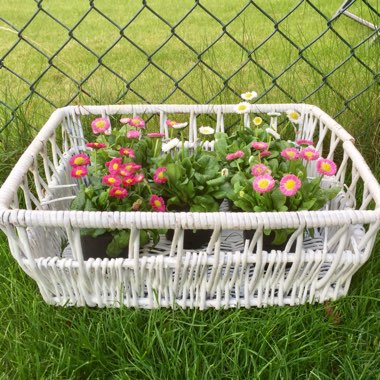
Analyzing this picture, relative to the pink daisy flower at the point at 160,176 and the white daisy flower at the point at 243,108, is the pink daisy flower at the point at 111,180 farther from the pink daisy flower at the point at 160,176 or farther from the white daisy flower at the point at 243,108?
the white daisy flower at the point at 243,108

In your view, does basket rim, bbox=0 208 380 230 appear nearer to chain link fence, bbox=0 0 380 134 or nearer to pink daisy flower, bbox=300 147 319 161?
pink daisy flower, bbox=300 147 319 161

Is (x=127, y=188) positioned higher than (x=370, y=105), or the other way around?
(x=370, y=105)

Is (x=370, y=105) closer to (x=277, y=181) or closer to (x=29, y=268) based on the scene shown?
(x=277, y=181)

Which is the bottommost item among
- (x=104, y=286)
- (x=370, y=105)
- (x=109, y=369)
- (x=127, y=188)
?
(x=109, y=369)

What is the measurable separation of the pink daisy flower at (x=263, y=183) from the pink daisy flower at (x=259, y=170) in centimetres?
4

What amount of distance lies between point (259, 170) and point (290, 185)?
88 mm

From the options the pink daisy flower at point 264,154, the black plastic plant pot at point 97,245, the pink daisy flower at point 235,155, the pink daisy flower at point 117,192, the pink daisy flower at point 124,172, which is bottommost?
the black plastic plant pot at point 97,245

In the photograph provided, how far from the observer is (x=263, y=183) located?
0.98 metres

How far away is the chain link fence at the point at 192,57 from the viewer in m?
1.46

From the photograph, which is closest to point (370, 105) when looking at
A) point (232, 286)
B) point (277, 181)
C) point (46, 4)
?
point (277, 181)

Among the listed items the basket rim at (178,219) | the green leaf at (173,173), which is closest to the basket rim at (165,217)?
the basket rim at (178,219)

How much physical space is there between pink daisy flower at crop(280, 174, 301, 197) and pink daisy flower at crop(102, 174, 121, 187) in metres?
0.31

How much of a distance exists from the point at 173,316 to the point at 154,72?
1.47 metres

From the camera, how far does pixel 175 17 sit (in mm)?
2789
